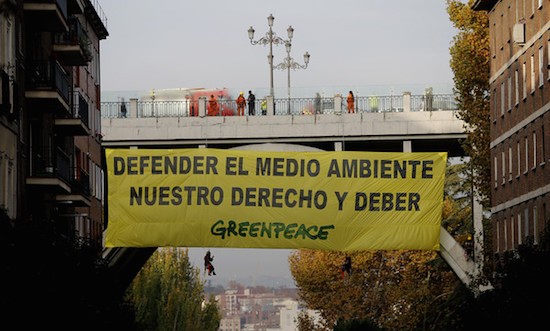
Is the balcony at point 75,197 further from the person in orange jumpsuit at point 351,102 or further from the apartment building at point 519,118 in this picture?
the person in orange jumpsuit at point 351,102

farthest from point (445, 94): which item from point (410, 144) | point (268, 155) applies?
point (268, 155)

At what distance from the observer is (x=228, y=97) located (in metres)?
95.5

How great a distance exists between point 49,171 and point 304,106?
36751 millimetres

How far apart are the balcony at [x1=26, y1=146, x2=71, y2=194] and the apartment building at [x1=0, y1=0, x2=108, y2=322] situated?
1.1 inches

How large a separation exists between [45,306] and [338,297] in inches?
2799

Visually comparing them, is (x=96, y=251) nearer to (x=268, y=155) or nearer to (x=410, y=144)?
(x=268, y=155)

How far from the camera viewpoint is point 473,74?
82125 millimetres

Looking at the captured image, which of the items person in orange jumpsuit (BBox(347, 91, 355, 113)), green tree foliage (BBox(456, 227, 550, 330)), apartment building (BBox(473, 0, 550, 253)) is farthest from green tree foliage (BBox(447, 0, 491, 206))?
green tree foliage (BBox(456, 227, 550, 330))

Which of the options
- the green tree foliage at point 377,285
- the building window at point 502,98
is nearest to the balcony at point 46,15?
the building window at point 502,98

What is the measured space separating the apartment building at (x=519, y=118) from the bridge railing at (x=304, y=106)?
1297 centimetres

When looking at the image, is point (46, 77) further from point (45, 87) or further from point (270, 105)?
point (270, 105)

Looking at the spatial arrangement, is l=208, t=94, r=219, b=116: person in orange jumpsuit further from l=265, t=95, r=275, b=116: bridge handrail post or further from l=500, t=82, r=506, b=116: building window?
l=500, t=82, r=506, b=116: building window

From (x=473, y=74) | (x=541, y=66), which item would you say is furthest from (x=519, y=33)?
(x=473, y=74)

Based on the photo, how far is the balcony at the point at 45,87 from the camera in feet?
182
